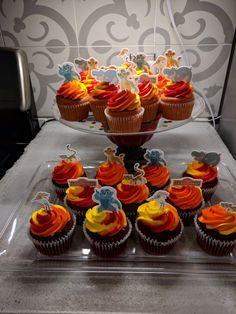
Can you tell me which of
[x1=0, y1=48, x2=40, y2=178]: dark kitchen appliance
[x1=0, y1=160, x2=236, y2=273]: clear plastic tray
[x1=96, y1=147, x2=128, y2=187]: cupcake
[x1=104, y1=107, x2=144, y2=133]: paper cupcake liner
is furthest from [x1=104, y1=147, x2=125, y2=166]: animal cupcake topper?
[x1=0, y1=48, x2=40, y2=178]: dark kitchen appliance

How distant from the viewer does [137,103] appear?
3.61 ft

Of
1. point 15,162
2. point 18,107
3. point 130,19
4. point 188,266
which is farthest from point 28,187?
point 130,19

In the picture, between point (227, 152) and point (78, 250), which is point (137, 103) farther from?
point (227, 152)

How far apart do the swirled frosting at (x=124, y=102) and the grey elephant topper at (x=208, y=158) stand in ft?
1.15

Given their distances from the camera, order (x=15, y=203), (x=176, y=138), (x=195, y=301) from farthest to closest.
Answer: (x=176, y=138) < (x=15, y=203) < (x=195, y=301)

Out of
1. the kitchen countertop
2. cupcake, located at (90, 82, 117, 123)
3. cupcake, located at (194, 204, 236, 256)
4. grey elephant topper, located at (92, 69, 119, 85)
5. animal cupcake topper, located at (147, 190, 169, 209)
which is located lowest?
the kitchen countertop

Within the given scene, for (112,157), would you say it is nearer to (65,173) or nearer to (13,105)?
(65,173)

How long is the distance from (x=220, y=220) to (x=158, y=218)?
0.21 metres

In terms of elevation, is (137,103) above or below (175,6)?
below

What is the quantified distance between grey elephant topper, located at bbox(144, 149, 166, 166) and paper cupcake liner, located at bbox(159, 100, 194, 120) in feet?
0.54

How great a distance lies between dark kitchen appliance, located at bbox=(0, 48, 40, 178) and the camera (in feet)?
5.03

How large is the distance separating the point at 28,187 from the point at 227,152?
106 cm

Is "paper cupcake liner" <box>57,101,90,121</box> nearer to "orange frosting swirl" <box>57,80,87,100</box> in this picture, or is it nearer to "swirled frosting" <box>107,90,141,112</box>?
"orange frosting swirl" <box>57,80,87,100</box>

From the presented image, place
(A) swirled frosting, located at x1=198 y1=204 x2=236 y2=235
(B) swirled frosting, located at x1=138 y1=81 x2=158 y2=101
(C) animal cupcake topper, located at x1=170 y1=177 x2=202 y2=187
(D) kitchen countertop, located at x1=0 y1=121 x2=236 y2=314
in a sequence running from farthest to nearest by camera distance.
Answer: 1. (B) swirled frosting, located at x1=138 y1=81 x2=158 y2=101
2. (C) animal cupcake topper, located at x1=170 y1=177 x2=202 y2=187
3. (A) swirled frosting, located at x1=198 y1=204 x2=236 y2=235
4. (D) kitchen countertop, located at x1=0 y1=121 x2=236 y2=314
